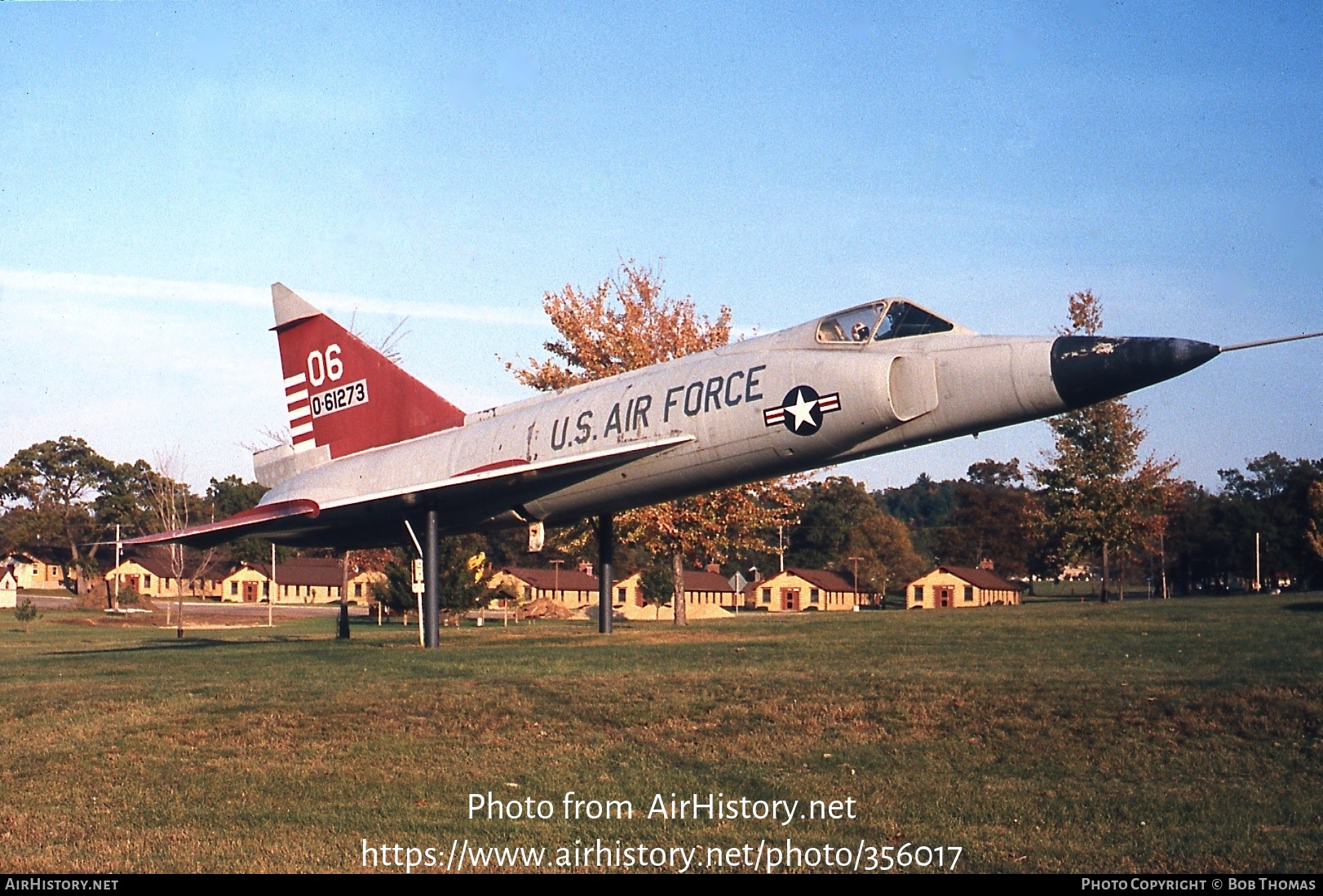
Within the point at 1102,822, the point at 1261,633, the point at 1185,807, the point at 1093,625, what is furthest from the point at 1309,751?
the point at 1093,625

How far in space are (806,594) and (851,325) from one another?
67.7m

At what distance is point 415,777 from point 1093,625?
17422 millimetres

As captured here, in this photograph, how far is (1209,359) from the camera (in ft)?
41.4

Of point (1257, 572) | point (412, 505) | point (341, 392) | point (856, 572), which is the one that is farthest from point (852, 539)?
point (412, 505)

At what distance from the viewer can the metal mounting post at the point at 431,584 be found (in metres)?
18.8

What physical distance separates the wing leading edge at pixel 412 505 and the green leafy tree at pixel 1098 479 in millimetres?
29031

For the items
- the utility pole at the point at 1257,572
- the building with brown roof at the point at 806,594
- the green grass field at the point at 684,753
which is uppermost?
the green grass field at the point at 684,753

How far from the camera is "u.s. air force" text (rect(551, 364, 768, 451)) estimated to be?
1627 cm

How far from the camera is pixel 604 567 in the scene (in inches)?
851

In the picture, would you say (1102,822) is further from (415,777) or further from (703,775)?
(415,777)

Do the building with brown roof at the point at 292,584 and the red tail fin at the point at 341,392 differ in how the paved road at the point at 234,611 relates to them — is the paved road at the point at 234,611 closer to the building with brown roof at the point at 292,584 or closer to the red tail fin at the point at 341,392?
the building with brown roof at the point at 292,584

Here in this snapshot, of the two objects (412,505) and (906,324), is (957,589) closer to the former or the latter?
(412,505)

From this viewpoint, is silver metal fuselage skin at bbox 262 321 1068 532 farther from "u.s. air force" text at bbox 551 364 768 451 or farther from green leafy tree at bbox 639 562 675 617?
green leafy tree at bbox 639 562 675 617

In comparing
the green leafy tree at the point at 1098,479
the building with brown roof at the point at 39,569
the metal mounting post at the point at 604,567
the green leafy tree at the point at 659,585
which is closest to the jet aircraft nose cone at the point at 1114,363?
the metal mounting post at the point at 604,567
